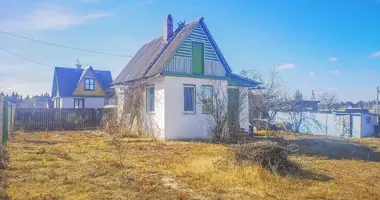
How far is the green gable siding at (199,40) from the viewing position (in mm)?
15312

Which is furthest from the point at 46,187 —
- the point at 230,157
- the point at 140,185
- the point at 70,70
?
the point at 70,70

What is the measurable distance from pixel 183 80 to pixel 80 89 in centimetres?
2372

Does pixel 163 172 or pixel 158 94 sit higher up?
pixel 158 94

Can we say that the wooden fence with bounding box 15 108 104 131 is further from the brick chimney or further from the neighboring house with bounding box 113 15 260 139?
the brick chimney

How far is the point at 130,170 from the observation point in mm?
7445

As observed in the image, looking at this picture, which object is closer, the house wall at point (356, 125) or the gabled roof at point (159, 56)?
the gabled roof at point (159, 56)

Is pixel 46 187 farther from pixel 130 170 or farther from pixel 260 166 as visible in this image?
pixel 260 166

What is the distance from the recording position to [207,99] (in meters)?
15.5

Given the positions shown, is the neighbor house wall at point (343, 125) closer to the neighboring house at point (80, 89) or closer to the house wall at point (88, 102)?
the neighboring house at point (80, 89)

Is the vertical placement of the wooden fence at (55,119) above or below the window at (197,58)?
below

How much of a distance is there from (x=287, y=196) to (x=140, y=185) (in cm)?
290

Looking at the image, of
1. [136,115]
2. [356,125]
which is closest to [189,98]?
[136,115]

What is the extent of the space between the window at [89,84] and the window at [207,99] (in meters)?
23.6

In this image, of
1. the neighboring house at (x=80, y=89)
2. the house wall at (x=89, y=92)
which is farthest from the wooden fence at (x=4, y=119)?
the house wall at (x=89, y=92)
